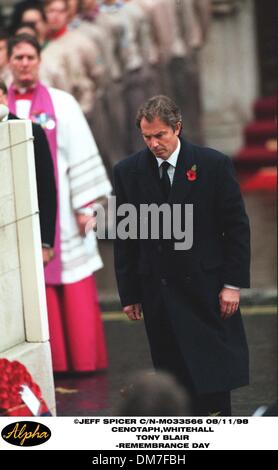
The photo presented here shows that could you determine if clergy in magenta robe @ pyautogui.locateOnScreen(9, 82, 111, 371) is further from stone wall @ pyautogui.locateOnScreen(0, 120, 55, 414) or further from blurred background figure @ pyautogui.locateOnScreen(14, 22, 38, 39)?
stone wall @ pyautogui.locateOnScreen(0, 120, 55, 414)

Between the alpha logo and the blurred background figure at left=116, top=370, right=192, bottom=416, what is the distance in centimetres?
33

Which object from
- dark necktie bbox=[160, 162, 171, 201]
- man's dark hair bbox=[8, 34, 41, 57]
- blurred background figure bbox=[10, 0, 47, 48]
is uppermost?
man's dark hair bbox=[8, 34, 41, 57]

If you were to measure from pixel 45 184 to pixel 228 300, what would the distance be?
191 centimetres

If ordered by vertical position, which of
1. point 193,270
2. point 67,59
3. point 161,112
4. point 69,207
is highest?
point 161,112

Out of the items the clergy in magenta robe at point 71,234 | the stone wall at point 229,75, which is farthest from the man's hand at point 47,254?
the stone wall at point 229,75

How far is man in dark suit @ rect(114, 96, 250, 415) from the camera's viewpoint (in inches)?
290

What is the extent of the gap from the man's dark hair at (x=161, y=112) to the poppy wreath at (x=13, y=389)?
1.16 metres

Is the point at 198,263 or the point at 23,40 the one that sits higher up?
the point at 23,40

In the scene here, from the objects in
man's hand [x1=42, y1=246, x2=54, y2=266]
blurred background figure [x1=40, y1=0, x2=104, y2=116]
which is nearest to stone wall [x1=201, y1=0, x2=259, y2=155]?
blurred background figure [x1=40, y1=0, x2=104, y2=116]

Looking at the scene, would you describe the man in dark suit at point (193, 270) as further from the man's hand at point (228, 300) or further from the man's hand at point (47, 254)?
the man's hand at point (47, 254)

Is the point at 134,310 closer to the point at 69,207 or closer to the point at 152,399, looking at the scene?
the point at 152,399

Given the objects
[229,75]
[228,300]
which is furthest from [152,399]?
[229,75]

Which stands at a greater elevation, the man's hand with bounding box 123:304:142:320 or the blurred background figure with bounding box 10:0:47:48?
the blurred background figure with bounding box 10:0:47:48

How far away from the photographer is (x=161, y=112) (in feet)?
23.4
